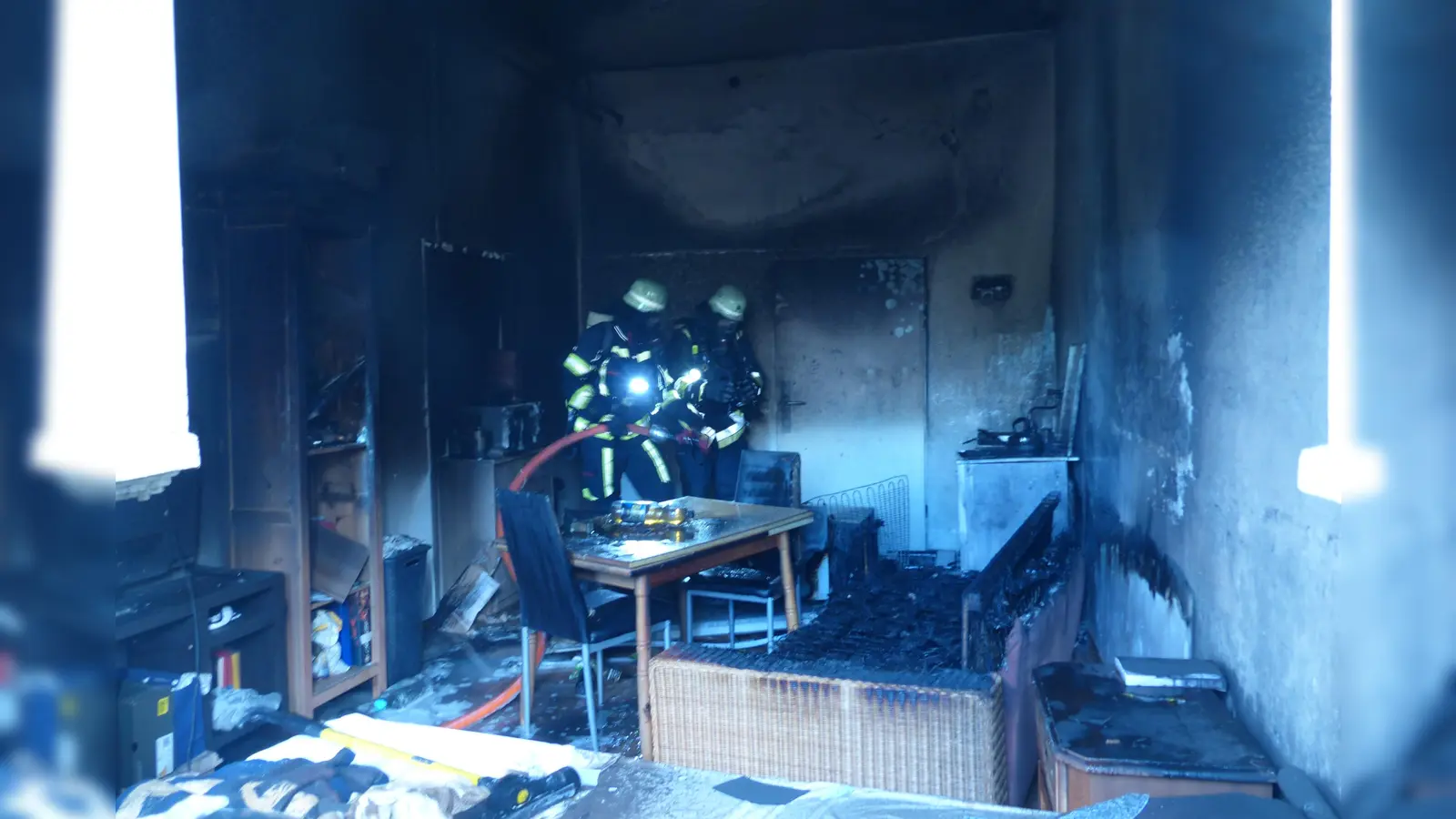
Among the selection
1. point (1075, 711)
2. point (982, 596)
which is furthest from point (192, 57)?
point (1075, 711)

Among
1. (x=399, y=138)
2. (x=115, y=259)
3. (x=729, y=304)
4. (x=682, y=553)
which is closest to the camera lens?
(x=115, y=259)

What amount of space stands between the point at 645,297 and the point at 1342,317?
4685 millimetres

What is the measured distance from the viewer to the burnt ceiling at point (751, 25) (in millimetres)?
5504

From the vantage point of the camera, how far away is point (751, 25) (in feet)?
19.1

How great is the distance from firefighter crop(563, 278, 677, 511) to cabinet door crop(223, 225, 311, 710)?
2.08 meters

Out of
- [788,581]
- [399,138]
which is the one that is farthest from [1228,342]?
[399,138]

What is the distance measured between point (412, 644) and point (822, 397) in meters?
3.24

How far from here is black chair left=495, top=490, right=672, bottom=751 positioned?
10.9ft

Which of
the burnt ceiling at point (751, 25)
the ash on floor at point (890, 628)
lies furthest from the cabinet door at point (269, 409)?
the burnt ceiling at point (751, 25)

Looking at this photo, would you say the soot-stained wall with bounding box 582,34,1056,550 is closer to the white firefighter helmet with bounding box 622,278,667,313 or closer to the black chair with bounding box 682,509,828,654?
the white firefighter helmet with bounding box 622,278,667,313

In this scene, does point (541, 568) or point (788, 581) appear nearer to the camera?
point (541, 568)

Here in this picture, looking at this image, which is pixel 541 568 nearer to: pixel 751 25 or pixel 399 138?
pixel 399 138

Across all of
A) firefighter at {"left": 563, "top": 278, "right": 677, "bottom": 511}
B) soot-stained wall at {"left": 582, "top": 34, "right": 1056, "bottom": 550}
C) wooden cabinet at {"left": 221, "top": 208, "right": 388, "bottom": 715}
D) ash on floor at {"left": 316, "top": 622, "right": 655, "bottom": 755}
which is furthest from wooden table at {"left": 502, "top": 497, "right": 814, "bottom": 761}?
soot-stained wall at {"left": 582, "top": 34, "right": 1056, "bottom": 550}

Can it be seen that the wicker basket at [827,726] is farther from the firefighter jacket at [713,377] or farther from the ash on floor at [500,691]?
the firefighter jacket at [713,377]
